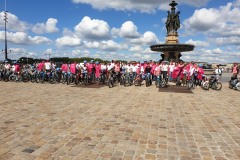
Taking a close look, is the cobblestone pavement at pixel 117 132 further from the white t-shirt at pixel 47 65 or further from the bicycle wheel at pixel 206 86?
the white t-shirt at pixel 47 65

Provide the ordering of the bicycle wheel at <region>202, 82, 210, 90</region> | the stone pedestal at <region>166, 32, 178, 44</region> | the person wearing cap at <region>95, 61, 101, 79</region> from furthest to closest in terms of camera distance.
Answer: the stone pedestal at <region>166, 32, 178, 44</region> → the person wearing cap at <region>95, 61, 101, 79</region> → the bicycle wheel at <region>202, 82, 210, 90</region>

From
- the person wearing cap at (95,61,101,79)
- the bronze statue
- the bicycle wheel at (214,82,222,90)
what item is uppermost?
the bronze statue

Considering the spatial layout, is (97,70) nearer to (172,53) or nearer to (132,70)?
(132,70)

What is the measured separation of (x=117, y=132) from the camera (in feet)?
22.6

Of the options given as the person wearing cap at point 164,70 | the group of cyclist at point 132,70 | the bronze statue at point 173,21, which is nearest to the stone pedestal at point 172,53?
the bronze statue at point 173,21

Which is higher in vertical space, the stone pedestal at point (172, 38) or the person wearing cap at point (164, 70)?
the stone pedestal at point (172, 38)

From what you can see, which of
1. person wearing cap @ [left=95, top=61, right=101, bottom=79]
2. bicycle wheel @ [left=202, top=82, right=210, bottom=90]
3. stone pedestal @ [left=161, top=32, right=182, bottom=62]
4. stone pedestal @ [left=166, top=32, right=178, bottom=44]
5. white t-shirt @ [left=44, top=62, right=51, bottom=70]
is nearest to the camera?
bicycle wheel @ [left=202, top=82, right=210, bottom=90]

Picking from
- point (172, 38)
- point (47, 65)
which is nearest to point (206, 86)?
point (47, 65)

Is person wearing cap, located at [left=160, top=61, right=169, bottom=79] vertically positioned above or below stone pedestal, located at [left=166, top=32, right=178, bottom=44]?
below

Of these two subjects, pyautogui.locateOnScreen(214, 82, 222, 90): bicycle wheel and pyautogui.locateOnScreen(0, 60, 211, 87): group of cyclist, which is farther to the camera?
pyautogui.locateOnScreen(0, 60, 211, 87): group of cyclist

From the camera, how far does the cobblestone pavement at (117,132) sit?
5.37 metres

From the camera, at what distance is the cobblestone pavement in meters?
5.37

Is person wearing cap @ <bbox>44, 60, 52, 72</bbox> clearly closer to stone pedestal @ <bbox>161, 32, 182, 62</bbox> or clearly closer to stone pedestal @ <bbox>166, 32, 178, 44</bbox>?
stone pedestal @ <bbox>161, 32, 182, 62</bbox>

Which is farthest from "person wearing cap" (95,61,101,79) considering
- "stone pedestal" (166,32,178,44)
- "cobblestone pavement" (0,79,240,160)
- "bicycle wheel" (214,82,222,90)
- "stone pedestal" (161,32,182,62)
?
"stone pedestal" (166,32,178,44)
